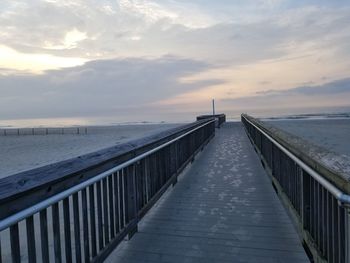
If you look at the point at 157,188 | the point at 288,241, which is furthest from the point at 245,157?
the point at 288,241

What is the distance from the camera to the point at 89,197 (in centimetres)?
286

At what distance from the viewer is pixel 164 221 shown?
163 inches

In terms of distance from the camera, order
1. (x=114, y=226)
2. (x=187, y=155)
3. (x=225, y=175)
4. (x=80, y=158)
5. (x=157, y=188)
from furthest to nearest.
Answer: (x=187, y=155) < (x=225, y=175) < (x=157, y=188) < (x=114, y=226) < (x=80, y=158)

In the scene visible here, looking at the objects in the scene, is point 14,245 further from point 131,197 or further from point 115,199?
point 131,197

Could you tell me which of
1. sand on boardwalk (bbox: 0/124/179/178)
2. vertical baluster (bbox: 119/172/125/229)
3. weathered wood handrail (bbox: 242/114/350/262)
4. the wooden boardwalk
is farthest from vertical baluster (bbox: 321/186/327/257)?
sand on boardwalk (bbox: 0/124/179/178)

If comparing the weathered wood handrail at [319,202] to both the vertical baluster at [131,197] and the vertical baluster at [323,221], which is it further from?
the vertical baluster at [131,197]

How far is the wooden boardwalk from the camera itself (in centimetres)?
316

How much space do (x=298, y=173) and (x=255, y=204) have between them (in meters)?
1.61

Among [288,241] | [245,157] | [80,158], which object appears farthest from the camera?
[245,157]

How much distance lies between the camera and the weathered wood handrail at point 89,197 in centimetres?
179

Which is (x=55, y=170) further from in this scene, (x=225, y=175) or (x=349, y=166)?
(x=225, y=175)

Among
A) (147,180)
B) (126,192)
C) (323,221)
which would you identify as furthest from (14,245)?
(147,180)

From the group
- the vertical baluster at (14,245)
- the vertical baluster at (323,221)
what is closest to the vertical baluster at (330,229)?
the vertical baluster at (323,221)

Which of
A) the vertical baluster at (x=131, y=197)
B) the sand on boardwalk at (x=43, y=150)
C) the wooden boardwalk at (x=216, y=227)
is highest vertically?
the vertical baluster at (x=131, y=197)
